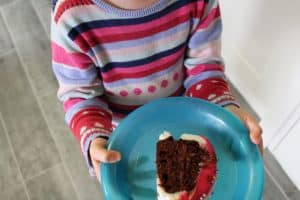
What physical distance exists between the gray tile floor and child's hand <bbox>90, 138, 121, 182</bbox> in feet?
1.88

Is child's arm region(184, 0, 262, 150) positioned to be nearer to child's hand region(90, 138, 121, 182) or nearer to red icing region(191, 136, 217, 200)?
red icing region(191, 136, 217, 200)

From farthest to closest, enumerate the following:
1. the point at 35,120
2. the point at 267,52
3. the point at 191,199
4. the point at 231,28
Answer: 1. the point at 35,120
2. the point at 231,28
3. the point at 267,52
4. the point at 191,199

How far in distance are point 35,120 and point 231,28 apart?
671 millimetres

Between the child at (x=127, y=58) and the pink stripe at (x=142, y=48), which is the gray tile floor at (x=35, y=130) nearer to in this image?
the child at (x=127, y=58)

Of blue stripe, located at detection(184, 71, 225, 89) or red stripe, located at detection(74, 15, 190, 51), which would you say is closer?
red stripe, located at detection(74, 15, 190, 51)

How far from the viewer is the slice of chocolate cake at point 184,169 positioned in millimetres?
503

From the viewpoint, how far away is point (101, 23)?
0.52 meters

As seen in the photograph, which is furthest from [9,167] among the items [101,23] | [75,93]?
[101,23]

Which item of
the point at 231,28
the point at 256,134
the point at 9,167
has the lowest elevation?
the point at 9,167

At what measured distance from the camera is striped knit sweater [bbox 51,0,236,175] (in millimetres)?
523

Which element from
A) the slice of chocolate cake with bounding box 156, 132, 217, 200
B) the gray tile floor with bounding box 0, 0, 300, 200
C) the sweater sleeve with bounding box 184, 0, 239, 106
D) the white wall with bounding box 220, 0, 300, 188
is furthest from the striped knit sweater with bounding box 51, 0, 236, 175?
the gray tile floor with bounding box 0, 0, 300, 200

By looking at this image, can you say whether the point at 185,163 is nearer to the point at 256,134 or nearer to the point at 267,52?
the point at 256,134

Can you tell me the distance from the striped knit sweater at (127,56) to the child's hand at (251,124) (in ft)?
0.07

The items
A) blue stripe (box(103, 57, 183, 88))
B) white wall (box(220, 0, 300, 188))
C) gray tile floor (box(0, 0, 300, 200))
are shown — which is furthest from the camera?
gray tile floor (box(0, 0, 300, 200))
